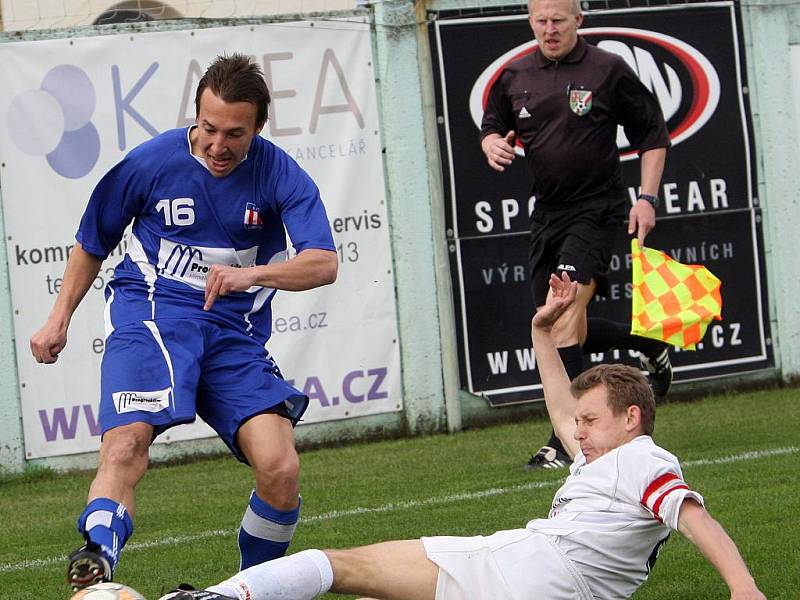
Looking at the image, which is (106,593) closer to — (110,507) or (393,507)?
(110,507)

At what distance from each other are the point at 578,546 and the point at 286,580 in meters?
0.86

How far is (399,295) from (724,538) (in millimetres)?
5586

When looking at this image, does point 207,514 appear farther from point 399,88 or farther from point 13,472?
point 399,88

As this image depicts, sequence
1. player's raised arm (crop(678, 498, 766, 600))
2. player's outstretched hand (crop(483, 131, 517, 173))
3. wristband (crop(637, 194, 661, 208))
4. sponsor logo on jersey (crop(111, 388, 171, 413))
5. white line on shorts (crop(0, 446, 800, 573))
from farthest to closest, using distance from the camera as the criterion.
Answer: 1. wristband (crop(637, 194, 661, 208))
2. player's outstretched hand (crop(483, 131, 517, 173))
3. white line on shorts (crop(0, 446, 800, 573))
4. sponsor logo on jersey (crop(111, 388, 171, 413))
5. player's raised arm (crop(678, 498, 766, 600))

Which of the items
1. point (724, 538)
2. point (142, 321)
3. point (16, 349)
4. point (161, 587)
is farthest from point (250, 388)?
point (16, 349)

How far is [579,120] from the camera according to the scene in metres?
7.58

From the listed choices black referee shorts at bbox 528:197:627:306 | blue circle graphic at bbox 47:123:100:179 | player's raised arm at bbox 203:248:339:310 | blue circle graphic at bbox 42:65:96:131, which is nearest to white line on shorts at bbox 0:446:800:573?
black referee shorts at bbox 528:197:627:306

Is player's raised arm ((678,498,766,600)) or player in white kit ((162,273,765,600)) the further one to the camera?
player in white kit ((162,273,765,600))

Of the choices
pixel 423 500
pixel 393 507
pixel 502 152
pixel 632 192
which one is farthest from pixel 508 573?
→ pixel 632 192

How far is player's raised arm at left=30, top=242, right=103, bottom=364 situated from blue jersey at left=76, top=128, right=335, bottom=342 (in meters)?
0.05

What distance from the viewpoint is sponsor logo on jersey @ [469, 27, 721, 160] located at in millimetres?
9656

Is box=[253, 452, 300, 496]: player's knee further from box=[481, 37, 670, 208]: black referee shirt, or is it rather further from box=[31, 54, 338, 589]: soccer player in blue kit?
box=[481, 37, 670, 208]: black referee shirt

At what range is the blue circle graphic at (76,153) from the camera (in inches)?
345

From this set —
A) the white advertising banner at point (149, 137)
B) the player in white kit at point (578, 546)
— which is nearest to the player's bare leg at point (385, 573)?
the player in white kit at point (578, 546)
